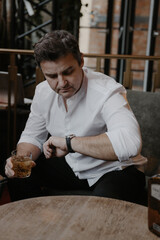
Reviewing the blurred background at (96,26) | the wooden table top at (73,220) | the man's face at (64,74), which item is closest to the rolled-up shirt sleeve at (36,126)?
the man's face at (64,74)

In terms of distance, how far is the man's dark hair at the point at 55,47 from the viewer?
1.47 m

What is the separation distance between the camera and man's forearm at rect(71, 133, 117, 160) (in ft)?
4.58

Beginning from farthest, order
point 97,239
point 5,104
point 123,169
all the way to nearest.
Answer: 1. point 5,104
2. point 123,169
3. point 97,239

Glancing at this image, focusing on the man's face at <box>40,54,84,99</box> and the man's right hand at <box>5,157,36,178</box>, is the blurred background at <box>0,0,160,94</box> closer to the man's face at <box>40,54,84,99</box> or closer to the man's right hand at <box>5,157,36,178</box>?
the man's face at <box>40,54,84,99</box>

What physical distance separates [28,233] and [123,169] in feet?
2.31

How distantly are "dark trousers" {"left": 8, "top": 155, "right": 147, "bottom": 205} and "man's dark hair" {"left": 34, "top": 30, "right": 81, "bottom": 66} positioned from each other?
581 millimetres

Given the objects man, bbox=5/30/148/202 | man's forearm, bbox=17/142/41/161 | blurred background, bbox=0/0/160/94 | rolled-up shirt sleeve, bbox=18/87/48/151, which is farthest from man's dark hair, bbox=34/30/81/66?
blurred background, bbox=0/0/160/94

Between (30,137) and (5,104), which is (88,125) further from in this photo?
(5,104)

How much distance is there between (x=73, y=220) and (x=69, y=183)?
65 centimetres

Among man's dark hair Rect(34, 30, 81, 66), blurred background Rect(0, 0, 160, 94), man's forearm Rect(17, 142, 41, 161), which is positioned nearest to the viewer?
man's dark hair Rect(34, 30, 81, 66)

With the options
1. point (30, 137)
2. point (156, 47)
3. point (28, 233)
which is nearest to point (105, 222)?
point (28, 233)

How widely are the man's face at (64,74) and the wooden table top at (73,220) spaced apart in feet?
1.79

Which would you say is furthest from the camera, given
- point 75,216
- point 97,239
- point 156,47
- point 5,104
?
point 156,47

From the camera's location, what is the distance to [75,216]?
108 cm
